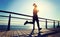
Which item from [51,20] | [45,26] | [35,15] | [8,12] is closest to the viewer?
[35,15]

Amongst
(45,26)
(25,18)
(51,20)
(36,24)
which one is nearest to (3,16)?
(25,18)

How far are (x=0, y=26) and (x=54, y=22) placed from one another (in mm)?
5223

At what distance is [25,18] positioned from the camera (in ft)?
33.7

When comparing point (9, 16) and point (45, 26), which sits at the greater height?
point (9, 16)

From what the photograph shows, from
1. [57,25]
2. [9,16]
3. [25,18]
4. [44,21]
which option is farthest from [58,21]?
[9,16]

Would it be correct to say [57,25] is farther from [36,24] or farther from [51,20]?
[36,24]

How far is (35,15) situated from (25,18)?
3.11m

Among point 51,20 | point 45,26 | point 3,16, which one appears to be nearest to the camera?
point 3,16

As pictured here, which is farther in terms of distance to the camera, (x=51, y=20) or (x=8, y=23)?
(x=51, y=20)

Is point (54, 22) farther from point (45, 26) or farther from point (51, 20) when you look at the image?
point (45, 26)

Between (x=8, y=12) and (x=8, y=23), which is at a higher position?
(x=8, y=12)

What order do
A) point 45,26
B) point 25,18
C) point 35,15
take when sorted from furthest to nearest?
1. point 45,26
2. point 25,18
3. point 35,15

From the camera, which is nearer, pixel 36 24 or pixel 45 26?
pixel 36 24

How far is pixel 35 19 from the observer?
287 inches
